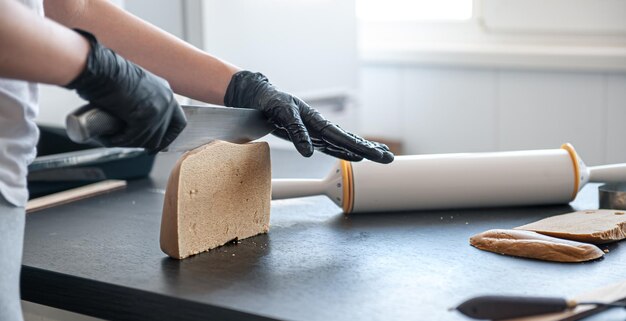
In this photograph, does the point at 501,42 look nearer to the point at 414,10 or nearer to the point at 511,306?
the point at 414,10

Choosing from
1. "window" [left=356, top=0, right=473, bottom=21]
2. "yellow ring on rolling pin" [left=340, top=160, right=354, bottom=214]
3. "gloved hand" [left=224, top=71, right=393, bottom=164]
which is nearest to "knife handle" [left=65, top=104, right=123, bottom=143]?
"gloved hand" [left=224, top=71, right=393, bottom=164]

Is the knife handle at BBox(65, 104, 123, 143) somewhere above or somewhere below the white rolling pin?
above

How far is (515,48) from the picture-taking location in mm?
2205

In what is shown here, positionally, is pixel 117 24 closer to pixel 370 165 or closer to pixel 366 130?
pixel 370 165

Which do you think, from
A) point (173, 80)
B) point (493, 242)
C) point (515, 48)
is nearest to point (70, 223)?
point (173, 80)

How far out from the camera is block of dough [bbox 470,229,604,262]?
0.95 m

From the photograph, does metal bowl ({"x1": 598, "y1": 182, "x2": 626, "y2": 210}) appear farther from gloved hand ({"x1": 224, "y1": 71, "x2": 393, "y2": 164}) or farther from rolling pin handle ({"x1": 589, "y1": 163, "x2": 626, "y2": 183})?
gloved hand ({"x1": 224, "y1": 71, "x2": 393, "y2": 164})

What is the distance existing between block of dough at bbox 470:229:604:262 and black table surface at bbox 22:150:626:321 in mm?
11

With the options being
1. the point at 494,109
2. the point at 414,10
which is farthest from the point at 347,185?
the point at 414,10

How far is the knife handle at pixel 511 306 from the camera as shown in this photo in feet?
2.47

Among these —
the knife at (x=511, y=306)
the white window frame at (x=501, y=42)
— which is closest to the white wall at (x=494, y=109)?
the white window frame at (x=501, y=42)

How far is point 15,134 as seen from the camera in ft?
2.93

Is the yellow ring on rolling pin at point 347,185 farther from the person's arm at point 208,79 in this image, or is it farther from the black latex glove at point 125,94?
the black latex glove at point 125,94

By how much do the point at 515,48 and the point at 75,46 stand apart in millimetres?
1595
